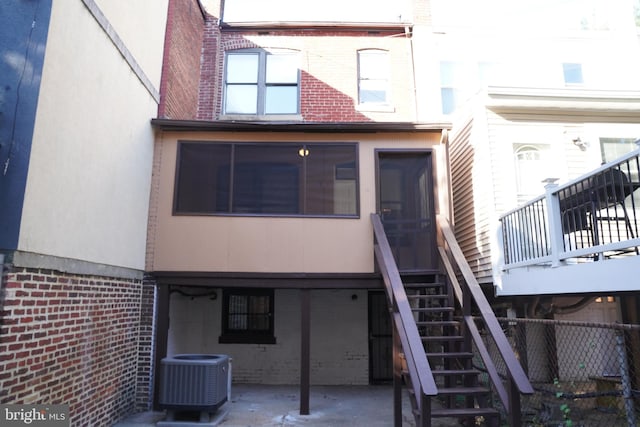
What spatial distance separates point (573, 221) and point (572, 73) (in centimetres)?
596

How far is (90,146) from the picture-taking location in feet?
17.7

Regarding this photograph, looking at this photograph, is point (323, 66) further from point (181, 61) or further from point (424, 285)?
point (424, 285)

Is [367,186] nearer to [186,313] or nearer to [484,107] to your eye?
[484,107]

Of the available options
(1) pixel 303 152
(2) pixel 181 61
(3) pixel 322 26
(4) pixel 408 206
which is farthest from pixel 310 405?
(3) pixel 322 26

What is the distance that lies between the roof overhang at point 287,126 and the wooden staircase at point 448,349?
5.09 feet

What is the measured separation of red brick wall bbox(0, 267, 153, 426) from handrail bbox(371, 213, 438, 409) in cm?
378

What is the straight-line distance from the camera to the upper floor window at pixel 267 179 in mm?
7395

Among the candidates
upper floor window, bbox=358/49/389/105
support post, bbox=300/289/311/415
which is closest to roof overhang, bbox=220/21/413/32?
upper floor window, bbox=358/49/389/105

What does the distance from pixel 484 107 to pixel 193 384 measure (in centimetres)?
643

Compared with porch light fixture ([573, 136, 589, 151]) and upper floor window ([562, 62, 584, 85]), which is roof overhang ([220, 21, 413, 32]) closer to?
upper floor window ([562, 62, 584, 85])

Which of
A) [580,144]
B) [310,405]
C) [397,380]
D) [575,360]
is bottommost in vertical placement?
[310,405]

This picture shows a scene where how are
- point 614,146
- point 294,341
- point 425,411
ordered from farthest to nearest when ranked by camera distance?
point 294,341 < point 614,146 < point 425,411

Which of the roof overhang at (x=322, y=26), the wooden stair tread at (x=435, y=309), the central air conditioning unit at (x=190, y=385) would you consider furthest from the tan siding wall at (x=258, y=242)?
the roof overhang at (x=322, y=26)

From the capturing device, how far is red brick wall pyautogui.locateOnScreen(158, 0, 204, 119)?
27.0 feet
